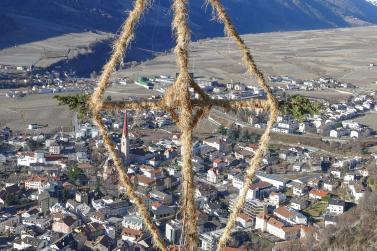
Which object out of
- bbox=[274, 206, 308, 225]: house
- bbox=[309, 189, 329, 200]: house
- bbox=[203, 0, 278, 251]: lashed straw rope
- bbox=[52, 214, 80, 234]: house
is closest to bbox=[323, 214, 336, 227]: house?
bbox=[274, 206, 308, 225]: house

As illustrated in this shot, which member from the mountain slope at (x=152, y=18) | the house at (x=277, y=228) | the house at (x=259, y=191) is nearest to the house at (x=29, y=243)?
the house at (x=277, y=228)

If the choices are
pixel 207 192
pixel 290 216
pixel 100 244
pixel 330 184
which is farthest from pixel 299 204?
pixel 100 244

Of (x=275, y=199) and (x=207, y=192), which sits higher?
(x=207, y=192)

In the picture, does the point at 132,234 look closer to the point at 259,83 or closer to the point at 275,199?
the point at 275,199

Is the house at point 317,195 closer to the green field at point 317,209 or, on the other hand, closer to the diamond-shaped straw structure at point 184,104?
the green field at point 317,209

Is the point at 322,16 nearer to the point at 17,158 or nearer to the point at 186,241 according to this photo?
the point at 17,158

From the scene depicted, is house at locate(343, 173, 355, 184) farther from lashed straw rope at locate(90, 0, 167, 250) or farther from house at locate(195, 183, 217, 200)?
lashed straw rope at locate(90, 0, 167, 250)
